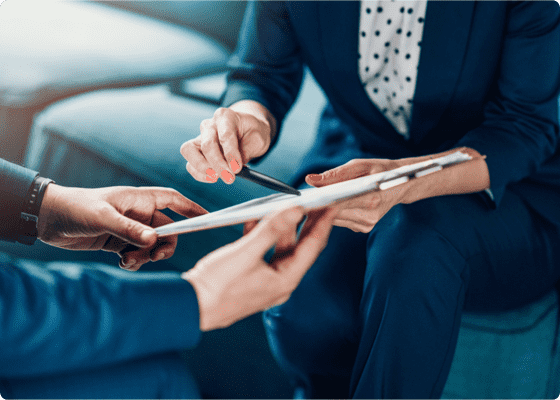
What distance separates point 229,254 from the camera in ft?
1.00

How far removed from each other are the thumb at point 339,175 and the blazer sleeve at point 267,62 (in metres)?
0.18

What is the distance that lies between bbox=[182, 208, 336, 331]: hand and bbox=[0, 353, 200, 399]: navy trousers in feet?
0.20

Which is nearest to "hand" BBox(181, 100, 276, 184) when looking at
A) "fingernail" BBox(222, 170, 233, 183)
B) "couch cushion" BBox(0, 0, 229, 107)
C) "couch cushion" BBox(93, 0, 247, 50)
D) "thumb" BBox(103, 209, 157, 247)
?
"fingernail" BBox(222, 170, 233, 183)

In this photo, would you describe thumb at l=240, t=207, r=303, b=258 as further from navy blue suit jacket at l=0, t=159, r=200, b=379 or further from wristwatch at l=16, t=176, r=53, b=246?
wristwatch at l=16, t=176, r=53, b=246

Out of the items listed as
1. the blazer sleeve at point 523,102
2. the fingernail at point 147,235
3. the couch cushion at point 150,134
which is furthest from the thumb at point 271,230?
the blazer sleeve at point 523,102

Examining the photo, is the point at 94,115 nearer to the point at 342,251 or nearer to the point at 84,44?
the point at 84,44

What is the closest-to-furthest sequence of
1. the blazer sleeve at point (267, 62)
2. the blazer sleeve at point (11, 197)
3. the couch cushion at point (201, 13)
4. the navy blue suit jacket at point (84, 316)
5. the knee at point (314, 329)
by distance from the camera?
the navy blue suit jacket at point (84, 316) < the blazer sleeve at point (11, 197) < the knee at point (314, 329) < the blazer sleeve at point (267, 62) < the couch cushion at point (201, 13)

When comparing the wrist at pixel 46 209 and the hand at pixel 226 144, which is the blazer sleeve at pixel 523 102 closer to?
the hand at pixel 226 144

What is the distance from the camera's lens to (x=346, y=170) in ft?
1.50

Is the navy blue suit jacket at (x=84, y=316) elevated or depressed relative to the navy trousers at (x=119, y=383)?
elevated

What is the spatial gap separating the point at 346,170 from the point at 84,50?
2.21ft

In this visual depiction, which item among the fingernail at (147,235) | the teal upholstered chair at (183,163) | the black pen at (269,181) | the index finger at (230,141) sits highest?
the index finger at (230,141)

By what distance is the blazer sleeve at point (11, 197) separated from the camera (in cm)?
39

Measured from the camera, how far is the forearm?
0.49 meters
